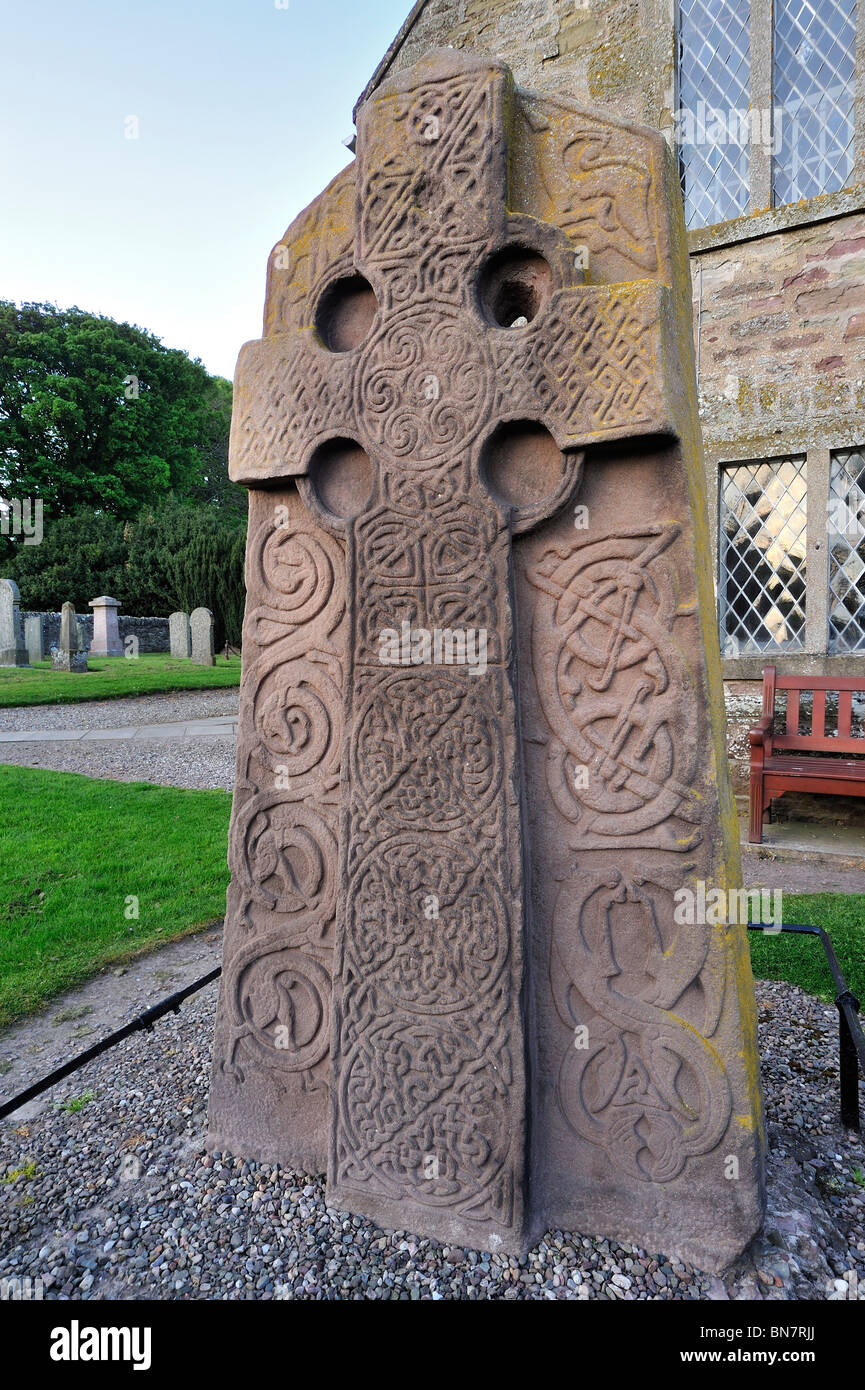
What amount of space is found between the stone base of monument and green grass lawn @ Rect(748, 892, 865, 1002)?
54.0 feet

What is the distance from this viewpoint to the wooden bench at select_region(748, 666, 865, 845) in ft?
17.3

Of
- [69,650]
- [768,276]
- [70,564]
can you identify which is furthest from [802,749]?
[70,564]

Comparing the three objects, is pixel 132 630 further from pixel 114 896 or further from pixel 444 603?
pixel 444 603

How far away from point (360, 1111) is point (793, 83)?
23.9 ft

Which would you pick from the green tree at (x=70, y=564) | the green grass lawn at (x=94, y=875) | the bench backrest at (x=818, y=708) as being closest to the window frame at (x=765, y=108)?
the bench backrest at (x=818, y=708)

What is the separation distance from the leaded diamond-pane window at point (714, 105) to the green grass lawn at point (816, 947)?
201 inches

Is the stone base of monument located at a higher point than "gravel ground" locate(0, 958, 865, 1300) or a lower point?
higher

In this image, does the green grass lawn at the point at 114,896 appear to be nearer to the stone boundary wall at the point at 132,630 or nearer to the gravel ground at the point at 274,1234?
the gravel ground at the point at 274,1234

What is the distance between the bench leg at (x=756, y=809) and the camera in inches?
214

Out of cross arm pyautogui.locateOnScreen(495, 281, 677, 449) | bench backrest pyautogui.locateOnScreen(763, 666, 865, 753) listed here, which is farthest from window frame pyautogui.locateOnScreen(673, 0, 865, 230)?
cross arm pyautogui.locateOnScreen(495, 281, 677, 449)

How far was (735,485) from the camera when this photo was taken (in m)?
6.10

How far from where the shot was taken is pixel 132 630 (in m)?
23.2

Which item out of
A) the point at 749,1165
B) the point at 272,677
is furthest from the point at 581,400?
the point at 749,1165

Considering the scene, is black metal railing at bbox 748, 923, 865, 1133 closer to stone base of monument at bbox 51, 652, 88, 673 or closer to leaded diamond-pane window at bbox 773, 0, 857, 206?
leaded diamond-pane window at bbox 773, 0, 857, 206
